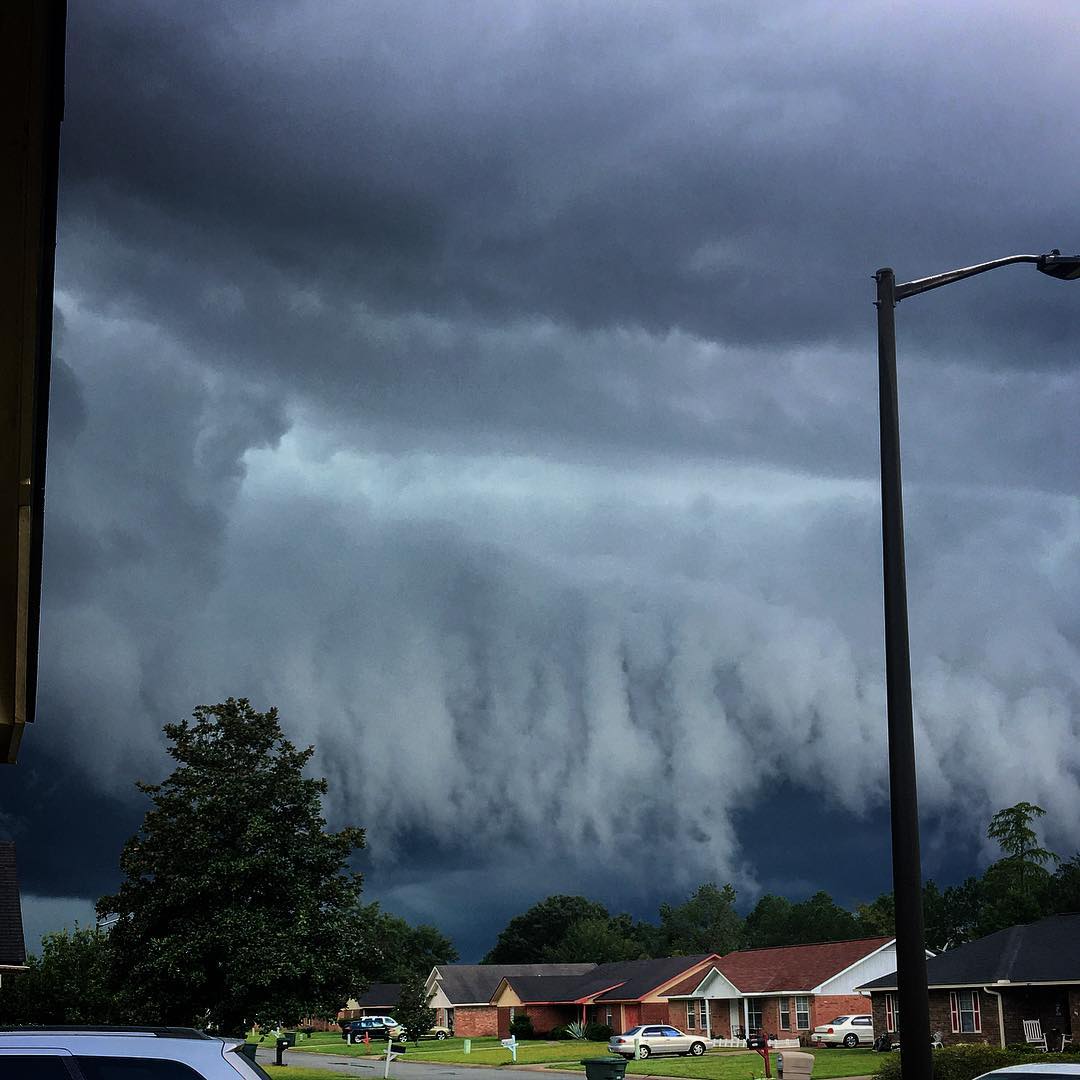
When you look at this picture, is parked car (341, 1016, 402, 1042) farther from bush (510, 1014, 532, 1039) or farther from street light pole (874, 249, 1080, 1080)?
street light pole (874, 249, 1080, 1080)

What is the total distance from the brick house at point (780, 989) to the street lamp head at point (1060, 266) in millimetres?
67517

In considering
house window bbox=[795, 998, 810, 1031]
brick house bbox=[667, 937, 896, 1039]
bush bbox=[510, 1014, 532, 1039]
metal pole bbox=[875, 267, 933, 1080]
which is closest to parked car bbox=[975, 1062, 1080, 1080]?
metal pole bbox=[875, 267, 933, 1080]

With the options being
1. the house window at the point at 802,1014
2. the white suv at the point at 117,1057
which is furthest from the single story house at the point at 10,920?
the house window at the point at 802,1014

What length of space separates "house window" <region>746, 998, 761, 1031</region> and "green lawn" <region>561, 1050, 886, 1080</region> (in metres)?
8.87

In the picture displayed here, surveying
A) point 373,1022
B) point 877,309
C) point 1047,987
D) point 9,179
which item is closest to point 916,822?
point 877,309

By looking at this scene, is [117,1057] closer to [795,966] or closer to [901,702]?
[901,702]

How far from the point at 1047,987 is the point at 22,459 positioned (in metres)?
51.8

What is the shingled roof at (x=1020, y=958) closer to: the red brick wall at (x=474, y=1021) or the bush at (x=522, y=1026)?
the bush at (x=522, y=1026)

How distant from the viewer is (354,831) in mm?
34188

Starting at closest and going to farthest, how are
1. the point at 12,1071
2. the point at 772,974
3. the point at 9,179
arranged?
the point at 9,179
the point at 12,1071
the point at 772,974

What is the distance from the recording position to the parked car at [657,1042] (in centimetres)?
6838

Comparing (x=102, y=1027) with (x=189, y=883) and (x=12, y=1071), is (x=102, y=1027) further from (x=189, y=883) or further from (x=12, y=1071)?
(x=189, y=883)

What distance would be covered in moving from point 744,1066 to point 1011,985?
11.1 metres

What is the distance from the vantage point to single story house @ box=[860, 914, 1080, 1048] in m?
49.0
